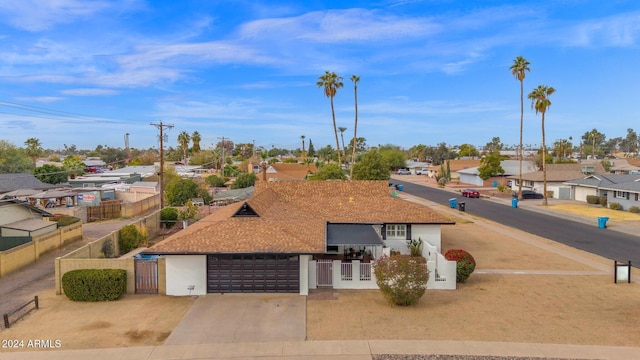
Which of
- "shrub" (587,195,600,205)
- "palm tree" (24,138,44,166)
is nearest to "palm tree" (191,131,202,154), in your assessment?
"palm tree" (24,138,44,166)

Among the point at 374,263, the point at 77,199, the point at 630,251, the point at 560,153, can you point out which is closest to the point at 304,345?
the point at 374,263

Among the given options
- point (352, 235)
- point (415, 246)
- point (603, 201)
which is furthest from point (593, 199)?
point (352, 235)

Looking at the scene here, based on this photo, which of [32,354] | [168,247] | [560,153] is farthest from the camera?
[560,153]

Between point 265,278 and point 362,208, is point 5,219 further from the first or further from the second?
point 362,208

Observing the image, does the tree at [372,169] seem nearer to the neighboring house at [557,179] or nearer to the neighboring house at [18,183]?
the neighboring house at [557,179]

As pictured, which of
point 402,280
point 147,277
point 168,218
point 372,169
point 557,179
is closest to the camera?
point 402,280

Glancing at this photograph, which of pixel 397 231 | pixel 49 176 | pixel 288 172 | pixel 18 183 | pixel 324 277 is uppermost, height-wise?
pixel 49 176

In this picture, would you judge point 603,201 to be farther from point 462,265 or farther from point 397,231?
point 462,265
